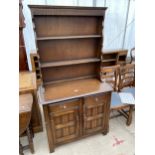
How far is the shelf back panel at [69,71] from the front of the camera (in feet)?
6.20

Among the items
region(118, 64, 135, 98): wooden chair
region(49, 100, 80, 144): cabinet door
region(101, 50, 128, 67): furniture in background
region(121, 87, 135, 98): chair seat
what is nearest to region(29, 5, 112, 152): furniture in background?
region(49, 100, 80, 144): cabinet door

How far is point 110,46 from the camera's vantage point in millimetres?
4270

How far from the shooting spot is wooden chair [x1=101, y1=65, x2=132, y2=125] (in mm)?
2102

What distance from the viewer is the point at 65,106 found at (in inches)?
63.9

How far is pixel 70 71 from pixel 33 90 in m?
0.62

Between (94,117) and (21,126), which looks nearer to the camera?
(21,126)

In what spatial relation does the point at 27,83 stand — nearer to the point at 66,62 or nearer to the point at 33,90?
the point at 33,90

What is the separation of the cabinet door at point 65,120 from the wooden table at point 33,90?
47cm

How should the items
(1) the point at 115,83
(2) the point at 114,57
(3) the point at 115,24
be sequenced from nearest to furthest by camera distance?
(1) the point at 115,83
(3) the point at 115,24
(2) the point at 114,57

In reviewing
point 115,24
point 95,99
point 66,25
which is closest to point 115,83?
point 95,99
